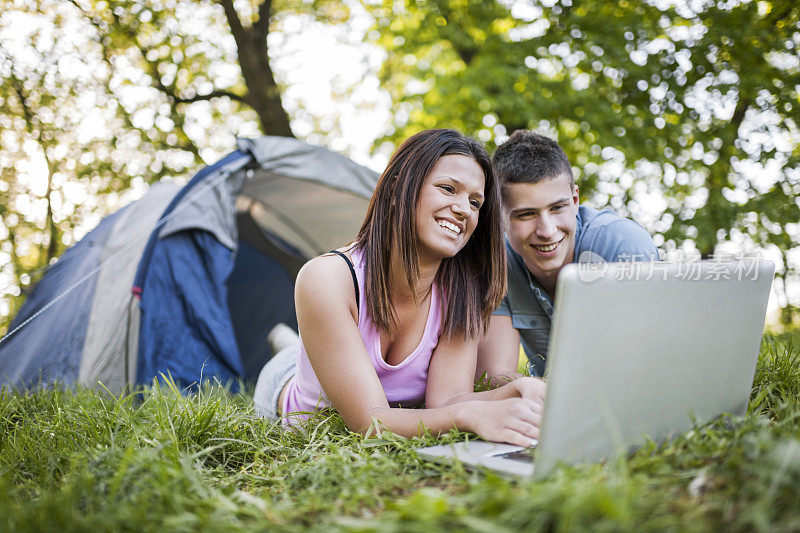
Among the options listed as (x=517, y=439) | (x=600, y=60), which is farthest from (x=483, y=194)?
(x=600, y=60)

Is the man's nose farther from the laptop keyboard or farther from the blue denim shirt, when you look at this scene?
the laptop keyboard

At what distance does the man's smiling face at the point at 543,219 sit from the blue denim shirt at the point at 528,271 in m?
0.09

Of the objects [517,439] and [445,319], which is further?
[445,319]

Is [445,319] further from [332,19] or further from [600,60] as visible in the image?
[332,19]

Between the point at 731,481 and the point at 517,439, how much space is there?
1.40 feet

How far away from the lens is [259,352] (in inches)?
159

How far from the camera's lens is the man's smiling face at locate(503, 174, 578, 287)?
197 cm

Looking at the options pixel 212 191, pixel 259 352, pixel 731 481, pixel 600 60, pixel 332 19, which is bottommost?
pixel 259 352

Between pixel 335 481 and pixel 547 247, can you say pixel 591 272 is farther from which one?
pixel 547 247

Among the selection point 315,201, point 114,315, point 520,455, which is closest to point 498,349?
point 520,455

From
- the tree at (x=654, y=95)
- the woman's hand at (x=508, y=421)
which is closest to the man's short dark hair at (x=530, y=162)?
the woman's hand at (x=508, y=421)

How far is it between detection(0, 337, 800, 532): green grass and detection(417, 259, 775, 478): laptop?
41 mm

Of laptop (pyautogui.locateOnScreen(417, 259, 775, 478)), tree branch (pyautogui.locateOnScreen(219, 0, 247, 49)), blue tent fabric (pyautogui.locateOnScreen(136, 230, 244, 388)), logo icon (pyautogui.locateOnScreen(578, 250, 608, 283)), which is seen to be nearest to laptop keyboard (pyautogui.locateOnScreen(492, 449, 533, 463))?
laptop (pyautogui.locateOnScreen(417, 259, 775, 478))

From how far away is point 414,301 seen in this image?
1.81 meters
